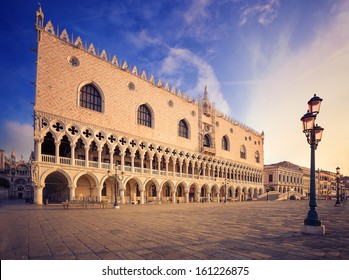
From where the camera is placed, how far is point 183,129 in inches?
1451

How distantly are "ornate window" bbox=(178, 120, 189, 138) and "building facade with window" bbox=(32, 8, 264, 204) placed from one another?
162 mm

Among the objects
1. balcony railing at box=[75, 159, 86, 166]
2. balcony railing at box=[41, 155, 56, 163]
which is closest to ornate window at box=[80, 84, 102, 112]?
balcony railing at box=[75, 159, 86, 166]

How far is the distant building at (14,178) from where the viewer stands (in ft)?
205

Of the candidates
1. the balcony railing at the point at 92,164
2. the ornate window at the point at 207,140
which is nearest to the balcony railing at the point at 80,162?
the balcony railing at the point at 92,164

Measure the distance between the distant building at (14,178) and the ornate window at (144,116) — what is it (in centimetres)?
4776

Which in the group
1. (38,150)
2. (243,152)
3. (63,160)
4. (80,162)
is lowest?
(80,162)

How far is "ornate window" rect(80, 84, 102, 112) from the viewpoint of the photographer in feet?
80.1

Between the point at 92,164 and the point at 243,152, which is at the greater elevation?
the point at 243,152

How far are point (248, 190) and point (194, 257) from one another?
51.6 m

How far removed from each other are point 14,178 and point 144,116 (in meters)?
53.4

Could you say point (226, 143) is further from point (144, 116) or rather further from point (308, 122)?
point (308, 122)

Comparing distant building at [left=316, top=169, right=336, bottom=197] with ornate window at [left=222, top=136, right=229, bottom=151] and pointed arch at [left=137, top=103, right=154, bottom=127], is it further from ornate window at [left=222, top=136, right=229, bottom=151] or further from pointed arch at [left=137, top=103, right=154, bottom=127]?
pointed arch at [left=137, top=103, right=154, bottom=127]

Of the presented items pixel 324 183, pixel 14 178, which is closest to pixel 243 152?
pixel 324 183

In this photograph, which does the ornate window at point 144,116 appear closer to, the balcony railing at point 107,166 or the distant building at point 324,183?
the balcony railing at point 107,166
